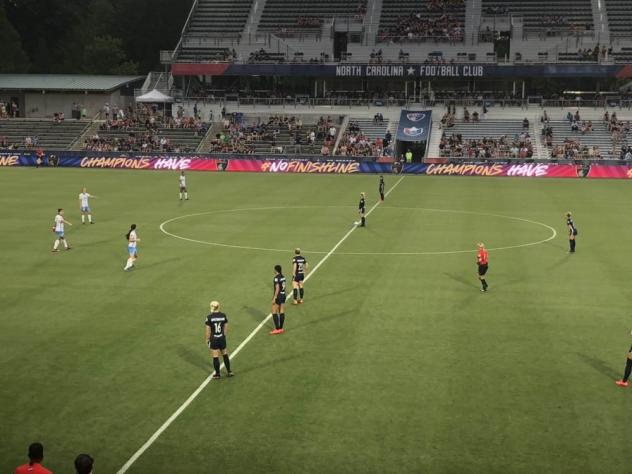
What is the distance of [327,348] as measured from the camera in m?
19.4

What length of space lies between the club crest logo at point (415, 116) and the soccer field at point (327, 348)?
38992 millimetres

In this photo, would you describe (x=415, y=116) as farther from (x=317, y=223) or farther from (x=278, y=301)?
(x=278, y=301)

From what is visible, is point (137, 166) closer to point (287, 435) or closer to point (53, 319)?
point (53, 319)

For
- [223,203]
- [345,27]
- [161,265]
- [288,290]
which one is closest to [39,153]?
[223,203]

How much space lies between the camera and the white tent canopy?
8177 centimetres

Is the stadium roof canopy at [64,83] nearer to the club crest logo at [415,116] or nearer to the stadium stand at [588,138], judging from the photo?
the club crest logo at [415,116]

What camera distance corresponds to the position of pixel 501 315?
22391mm

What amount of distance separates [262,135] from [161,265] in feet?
160

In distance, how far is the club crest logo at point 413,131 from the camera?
75062 mm

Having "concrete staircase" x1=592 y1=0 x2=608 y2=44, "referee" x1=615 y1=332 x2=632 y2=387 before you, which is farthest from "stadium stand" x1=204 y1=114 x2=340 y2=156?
"referee" x1=615 y1=332 x2=632 y2=387

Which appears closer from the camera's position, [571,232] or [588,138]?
[571,232]

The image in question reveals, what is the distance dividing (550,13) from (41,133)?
55.0 m

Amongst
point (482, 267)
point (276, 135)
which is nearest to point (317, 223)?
point (482, 267)

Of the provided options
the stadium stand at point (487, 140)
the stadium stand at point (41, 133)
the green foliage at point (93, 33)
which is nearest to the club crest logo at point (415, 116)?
the stadium stand at point (487, 140)
